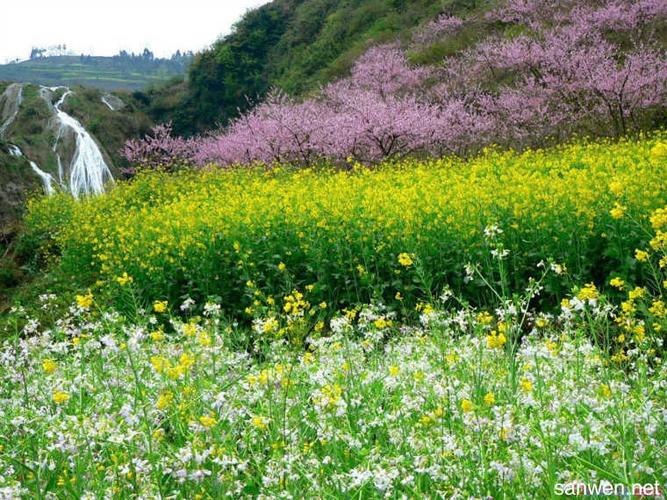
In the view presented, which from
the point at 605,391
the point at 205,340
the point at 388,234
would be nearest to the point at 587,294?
the point at 605,391

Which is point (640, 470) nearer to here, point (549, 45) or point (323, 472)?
point (323, 472)

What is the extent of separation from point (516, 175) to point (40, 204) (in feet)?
44.7

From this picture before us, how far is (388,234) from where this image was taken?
7348mm

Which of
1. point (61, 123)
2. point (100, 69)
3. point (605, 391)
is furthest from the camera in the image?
point (100, 69)

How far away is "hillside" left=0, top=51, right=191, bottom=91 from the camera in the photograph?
424ft

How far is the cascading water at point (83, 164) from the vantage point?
2947 cm

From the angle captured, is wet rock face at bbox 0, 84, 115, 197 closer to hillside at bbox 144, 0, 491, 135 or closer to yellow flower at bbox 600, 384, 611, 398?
hillside at bbox 144, 0, 491, 135

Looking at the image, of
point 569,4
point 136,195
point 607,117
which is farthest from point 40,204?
point 569,4

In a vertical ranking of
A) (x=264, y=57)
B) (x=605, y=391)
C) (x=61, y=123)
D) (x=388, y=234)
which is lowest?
(x=388, y=234)

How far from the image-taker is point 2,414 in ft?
10.9

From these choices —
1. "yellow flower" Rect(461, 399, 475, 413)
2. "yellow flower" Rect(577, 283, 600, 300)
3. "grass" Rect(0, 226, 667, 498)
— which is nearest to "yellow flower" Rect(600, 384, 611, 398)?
"grass" Rect(0, 226, 667, 498)

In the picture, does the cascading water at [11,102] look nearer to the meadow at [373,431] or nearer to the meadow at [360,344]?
the meadow at [360,344]

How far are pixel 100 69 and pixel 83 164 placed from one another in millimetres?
136254

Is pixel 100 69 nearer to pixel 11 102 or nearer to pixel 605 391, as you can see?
pixel 11 102
